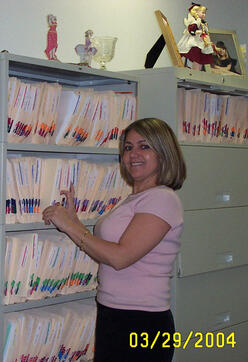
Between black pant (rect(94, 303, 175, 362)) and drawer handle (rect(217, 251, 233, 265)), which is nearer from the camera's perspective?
black pant (rect(94, 303, 175, 362))

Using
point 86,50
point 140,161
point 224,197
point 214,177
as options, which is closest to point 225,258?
point 224,197

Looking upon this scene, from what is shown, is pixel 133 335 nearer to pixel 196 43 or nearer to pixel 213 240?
pixel 213 240

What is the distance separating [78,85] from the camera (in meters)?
2.59

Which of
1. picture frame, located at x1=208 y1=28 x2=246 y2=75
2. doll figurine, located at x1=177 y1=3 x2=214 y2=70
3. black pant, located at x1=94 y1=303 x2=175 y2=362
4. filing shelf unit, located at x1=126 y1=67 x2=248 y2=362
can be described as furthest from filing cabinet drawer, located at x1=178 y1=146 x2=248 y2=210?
black pant, located at x1=94 y1=303 x2=175 y2=362

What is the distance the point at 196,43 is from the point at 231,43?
0.50m

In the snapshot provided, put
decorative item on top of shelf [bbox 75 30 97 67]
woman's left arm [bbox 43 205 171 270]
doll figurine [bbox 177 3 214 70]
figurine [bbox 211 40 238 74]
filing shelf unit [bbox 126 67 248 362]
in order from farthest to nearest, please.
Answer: figurine [bbox 211 40 238 74] < doll figurine [bbox 177 3 214 70] < filing shelf unit [bbox 126 67 248 362] < decorative item on top of shelf [bbox 75 30 97 67] < woman's left arm [bbox 43 205 171 270]

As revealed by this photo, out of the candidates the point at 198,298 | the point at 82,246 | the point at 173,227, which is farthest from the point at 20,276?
the point at 198,298

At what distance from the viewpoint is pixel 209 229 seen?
2648 mm

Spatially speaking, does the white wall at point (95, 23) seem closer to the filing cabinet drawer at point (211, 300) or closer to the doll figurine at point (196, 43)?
the doll figurine at point (196, 43)

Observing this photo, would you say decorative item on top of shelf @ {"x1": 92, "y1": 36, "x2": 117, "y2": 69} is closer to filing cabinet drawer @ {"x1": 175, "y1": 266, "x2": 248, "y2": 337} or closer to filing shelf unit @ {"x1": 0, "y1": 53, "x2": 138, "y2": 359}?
filing shelf unit @ {"x1": 0, "y1": 53, "x2": 138, "y2": 359}

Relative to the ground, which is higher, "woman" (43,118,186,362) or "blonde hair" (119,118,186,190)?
"blonde hair" (119,118,186,190)

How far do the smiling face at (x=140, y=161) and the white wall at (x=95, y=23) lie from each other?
2.50 feet

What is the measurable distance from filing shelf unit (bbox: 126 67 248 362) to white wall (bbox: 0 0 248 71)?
0.41 meters

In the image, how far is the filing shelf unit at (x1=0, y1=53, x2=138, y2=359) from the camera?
1.94 metres
